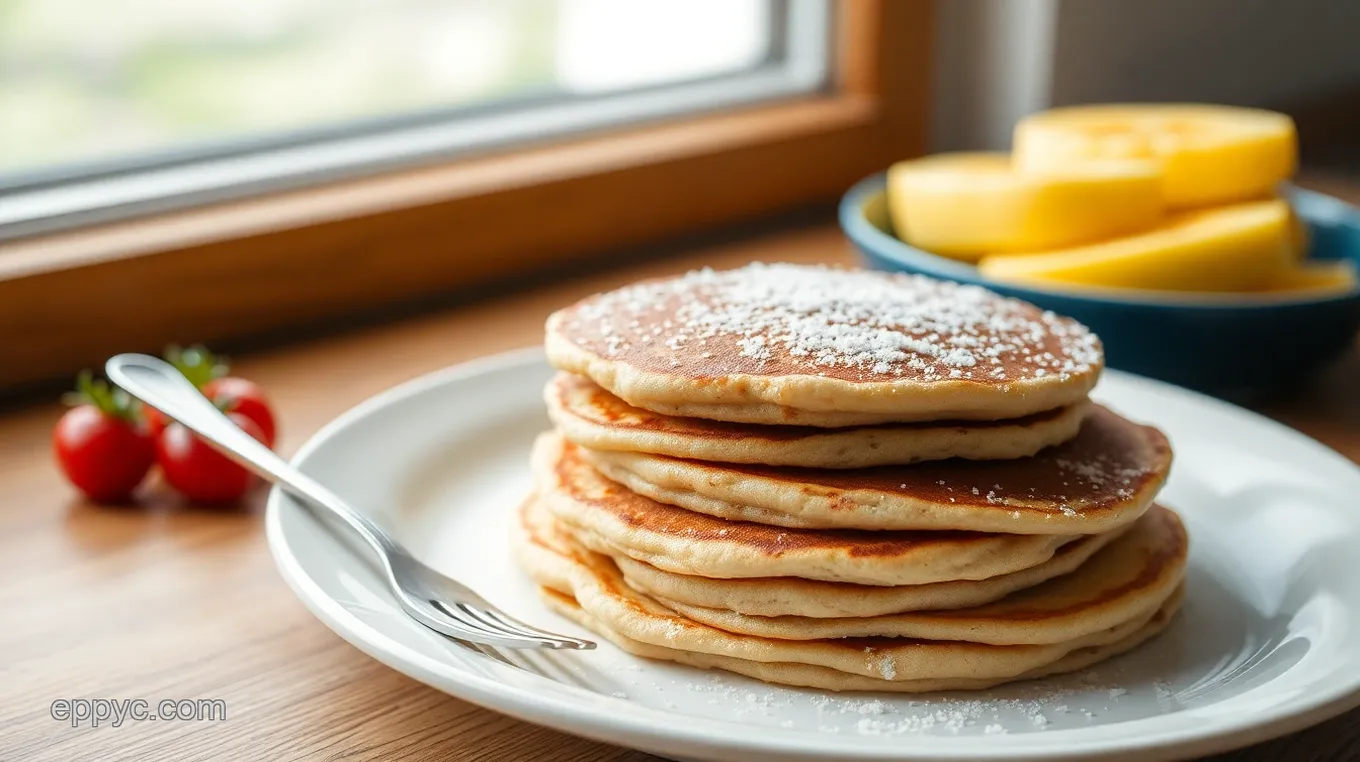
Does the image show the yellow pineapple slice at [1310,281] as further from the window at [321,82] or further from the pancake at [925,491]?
the window at [321,82]

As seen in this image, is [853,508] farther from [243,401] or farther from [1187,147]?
[1187,147]

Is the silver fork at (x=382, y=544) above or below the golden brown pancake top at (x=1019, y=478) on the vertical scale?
below

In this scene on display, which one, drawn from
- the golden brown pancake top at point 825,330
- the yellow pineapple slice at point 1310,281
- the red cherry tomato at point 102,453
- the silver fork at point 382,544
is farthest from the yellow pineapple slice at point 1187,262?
the red cherry tomato at point 102,453

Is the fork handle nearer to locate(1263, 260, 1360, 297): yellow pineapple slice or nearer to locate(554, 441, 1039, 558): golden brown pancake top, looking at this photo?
locate(554, 441, 1039, 558): golden brown pancake top

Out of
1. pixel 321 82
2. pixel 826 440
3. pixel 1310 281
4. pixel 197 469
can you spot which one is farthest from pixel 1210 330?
pixel 321 82

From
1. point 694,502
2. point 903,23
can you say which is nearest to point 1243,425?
point 694,502
